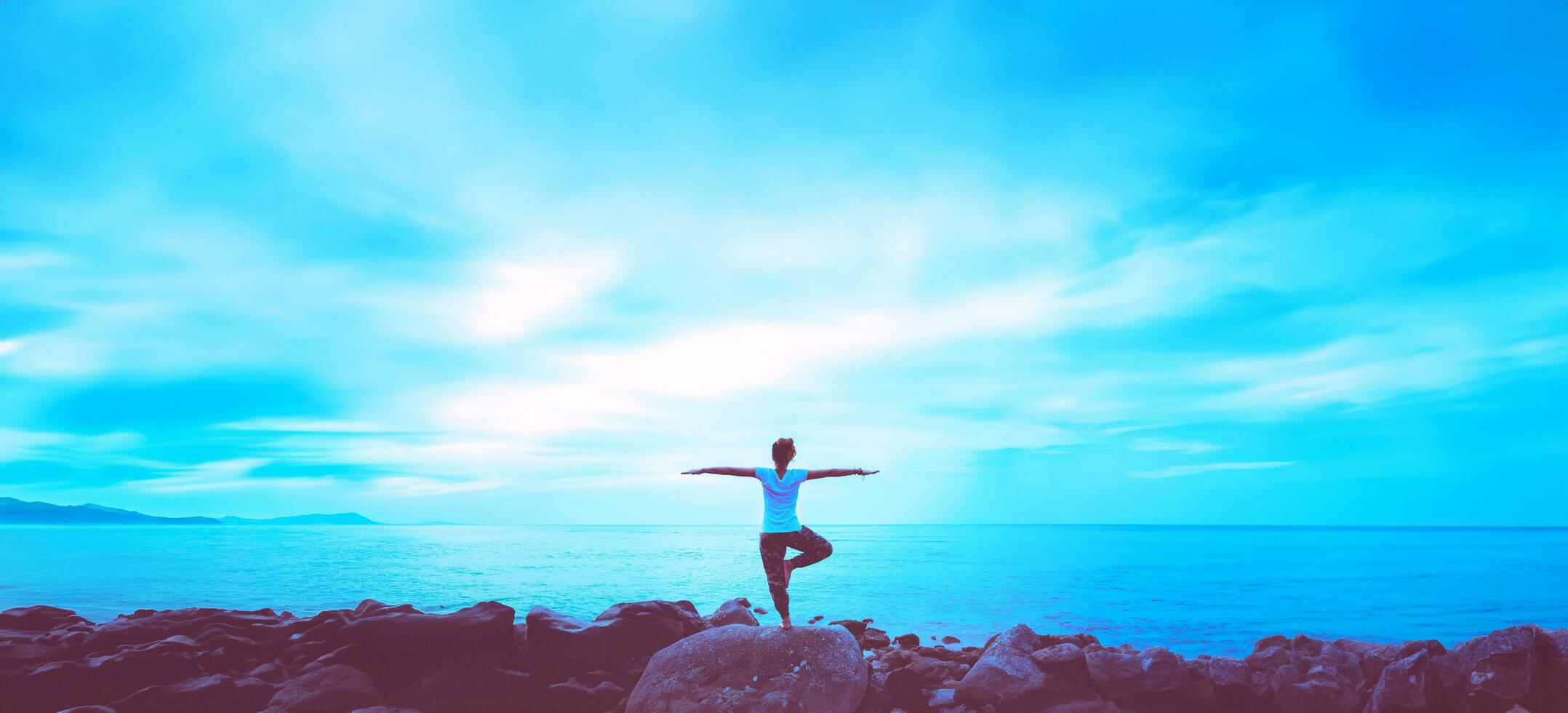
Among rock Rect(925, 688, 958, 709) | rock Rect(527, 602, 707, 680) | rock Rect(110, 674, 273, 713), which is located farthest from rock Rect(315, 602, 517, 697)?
rock Rect(925, 688, 958, 709)

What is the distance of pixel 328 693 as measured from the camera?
448 inches

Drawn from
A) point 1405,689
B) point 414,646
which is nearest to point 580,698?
point 414,646

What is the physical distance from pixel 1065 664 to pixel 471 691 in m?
8.41

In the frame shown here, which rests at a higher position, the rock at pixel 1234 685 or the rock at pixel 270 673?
the rock at pixel 270 673

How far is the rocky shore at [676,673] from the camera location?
11.1m

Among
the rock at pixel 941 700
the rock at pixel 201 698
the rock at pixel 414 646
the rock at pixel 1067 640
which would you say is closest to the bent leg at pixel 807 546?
the rock at pixel 941 700

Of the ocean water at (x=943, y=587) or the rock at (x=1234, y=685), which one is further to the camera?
the ocean water at (x=943, y=587)

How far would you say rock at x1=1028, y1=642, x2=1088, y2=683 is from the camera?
12.8 meters

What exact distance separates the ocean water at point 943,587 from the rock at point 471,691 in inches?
544

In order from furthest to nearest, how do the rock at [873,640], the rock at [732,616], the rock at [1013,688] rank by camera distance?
1. the rock at [873,640]
2. the rock at [732,616]
3. the rock at [1013,688]

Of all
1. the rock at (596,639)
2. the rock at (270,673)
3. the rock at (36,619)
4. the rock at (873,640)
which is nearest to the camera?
the rock at (270,673)

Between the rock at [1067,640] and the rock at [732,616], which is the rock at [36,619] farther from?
the rock at [1067,640]

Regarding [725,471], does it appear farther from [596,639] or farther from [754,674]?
[596,639]

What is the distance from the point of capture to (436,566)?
5812 centimetres
